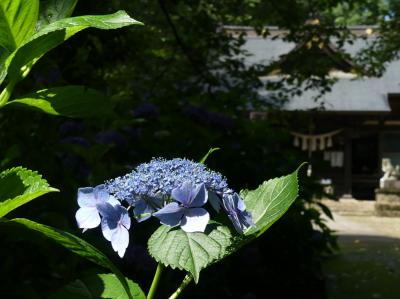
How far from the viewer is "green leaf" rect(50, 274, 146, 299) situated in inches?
38.9

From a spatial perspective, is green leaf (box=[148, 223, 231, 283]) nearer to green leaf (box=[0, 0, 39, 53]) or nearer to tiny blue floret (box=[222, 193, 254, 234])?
→ tiny blue floret (box=[222, 193, 254, 234])

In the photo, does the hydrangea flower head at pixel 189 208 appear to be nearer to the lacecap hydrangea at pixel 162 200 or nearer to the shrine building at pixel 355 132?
the lacecap hydrangea at pixel 162 200

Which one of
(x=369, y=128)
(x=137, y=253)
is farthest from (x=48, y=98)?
(x=369, y=128)

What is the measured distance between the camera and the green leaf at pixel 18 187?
77 centimetres

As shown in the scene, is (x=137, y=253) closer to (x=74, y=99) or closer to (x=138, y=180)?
(x=74, y=99)

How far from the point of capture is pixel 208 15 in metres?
6.87

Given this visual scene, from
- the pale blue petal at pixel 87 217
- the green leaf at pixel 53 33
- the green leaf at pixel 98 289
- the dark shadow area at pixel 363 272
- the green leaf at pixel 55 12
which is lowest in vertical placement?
the dark shadow area at pixel 363 272

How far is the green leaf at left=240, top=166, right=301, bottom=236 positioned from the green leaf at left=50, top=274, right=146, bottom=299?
0.23 meters

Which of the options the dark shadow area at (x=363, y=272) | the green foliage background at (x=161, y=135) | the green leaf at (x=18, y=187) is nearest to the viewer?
the green leaf at (x=18, y=187)

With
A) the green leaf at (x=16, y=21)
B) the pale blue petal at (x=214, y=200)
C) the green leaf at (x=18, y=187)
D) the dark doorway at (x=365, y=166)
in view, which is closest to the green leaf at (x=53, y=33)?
the green leaf at (x=16, y=21)

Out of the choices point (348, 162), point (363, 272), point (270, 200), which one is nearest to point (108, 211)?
point (270, 200)

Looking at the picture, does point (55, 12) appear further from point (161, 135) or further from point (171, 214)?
point (161, 135)

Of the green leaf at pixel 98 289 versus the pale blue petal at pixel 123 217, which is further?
the green leaf at pixel 98 289

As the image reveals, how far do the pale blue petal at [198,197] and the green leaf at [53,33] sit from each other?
8.9 inches
